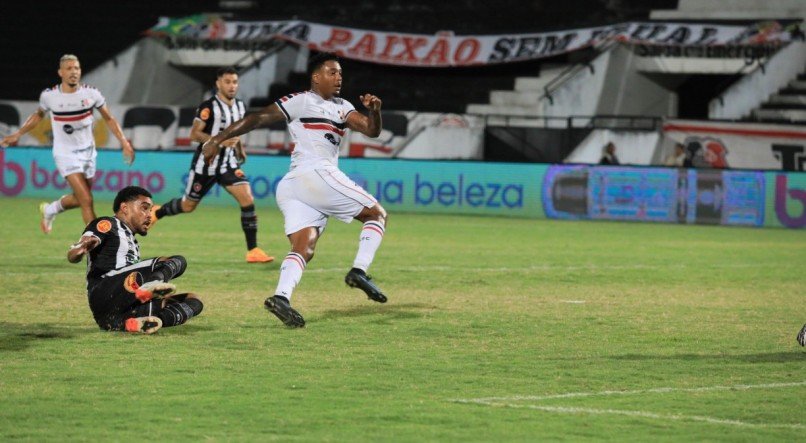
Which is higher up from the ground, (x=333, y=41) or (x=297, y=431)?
(x=333, y=41)

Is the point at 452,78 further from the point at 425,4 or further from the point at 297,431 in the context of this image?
the point at 297,431

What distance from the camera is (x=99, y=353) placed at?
8.54 metres

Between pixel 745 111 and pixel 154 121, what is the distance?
13360 mm

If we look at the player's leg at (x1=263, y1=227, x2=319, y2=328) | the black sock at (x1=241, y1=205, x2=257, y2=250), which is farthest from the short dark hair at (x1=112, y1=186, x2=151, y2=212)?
the black sock at (x1=241, y1=205, x2=257, y2=250)

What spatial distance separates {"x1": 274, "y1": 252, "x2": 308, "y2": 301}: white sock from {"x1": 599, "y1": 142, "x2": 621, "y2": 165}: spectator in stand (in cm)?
1666

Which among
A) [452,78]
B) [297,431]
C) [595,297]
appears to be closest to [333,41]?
[452,78]

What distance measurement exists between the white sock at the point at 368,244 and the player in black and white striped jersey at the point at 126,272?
1.71 metres

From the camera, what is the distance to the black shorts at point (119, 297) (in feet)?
30.4

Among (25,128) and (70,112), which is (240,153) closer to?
(70,112)

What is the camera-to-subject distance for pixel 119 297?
9328 mm

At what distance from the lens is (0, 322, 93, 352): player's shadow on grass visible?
888cm

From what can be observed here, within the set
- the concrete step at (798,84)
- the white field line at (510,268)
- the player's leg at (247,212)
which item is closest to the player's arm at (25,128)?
the white field line at (510,268)

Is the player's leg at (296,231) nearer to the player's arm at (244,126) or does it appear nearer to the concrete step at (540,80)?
the player's arm at (244,126)

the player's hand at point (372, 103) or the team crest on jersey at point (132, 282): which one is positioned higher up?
the player's hand at point (372, 103)
